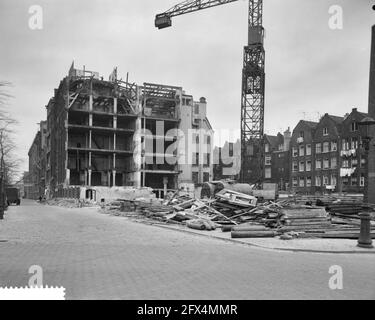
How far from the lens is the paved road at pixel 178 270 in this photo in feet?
22.8

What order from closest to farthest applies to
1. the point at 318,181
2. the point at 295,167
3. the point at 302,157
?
the point at 318,181 < the point at 302,157 < the point at 295,167

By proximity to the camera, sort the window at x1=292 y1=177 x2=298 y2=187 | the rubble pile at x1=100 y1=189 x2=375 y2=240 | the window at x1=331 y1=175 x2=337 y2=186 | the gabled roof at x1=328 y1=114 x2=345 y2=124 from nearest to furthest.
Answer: the rubble pile at x1=100 y1=189 x2=375 y2=240, the window at x1=331 y1=175 x2=337 y2=186, the gabled roof at x1=328 y1=114 x2=345 y2=124, the window at x1=292 y1=177 x2=298 y2=187

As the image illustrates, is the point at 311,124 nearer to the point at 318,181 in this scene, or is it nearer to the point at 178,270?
the point at 318,181

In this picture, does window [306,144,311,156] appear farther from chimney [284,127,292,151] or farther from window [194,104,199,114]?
window [194,104,199,114]

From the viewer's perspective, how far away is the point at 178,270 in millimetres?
8938

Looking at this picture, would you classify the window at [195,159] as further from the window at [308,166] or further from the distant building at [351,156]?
the distant building at [351,156]

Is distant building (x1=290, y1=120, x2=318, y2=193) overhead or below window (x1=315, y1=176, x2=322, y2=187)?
overhead

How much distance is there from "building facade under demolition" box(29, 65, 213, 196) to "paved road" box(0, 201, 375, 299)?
Answer: 54243mm

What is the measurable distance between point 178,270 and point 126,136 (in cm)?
6415

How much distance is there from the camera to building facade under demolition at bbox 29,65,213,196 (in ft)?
219

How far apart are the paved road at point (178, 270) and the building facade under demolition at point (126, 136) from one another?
54243 millimetres

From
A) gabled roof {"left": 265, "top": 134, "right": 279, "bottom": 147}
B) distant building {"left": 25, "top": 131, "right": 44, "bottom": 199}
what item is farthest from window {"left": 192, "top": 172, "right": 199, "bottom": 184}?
distant building {"left": 25, "top": 131, "right": 44, "bottom": 199}

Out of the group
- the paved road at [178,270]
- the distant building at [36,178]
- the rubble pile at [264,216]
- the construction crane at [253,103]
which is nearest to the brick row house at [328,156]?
the construction crane at [253,103]

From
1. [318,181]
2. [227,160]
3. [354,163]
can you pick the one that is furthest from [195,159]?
[354,163]
